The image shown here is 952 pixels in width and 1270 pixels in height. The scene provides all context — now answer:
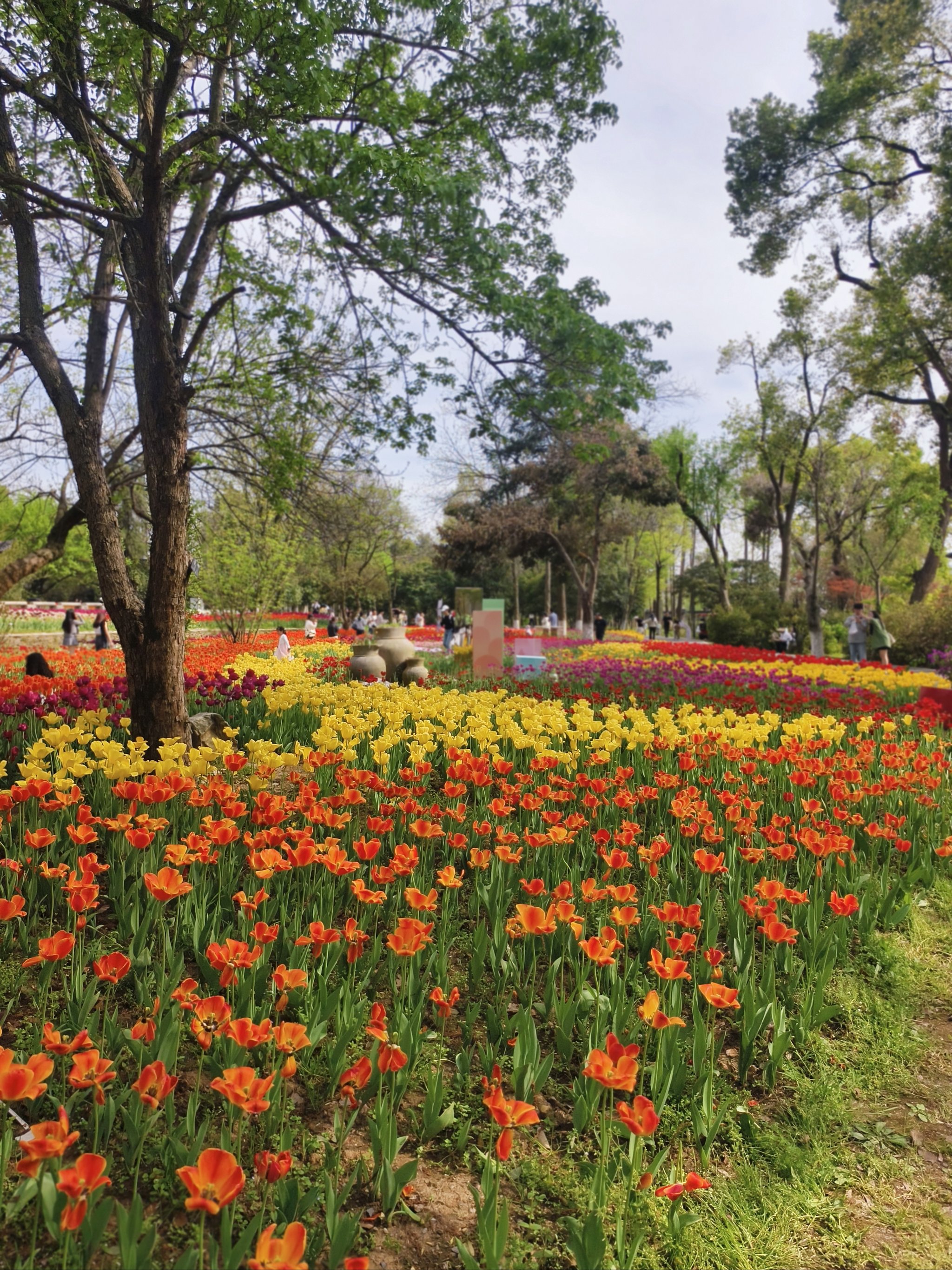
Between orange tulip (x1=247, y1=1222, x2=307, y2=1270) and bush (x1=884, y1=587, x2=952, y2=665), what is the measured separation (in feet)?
68.5

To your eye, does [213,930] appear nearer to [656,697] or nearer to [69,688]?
[69,688]

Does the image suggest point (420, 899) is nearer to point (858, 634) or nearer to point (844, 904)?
point (844, 904)

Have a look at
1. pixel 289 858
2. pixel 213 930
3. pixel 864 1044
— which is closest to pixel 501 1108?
pixel 213 930

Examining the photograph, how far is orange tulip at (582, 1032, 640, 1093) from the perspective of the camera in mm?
1654

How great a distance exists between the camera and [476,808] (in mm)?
4176

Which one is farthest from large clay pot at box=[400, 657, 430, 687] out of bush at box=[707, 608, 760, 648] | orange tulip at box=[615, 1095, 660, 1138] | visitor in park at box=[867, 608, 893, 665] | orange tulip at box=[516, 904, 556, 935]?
bush at box=[707, 608, 760, 648]

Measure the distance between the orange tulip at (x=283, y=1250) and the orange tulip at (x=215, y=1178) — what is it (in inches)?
4.0

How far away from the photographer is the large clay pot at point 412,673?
→ 10.4m

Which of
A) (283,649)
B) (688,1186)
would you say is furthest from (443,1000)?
(283,649)

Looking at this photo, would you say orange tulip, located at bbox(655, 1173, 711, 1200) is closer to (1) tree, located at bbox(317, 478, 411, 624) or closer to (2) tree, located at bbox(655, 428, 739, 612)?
(1) tree, located at bbox(317, 478, 411, 624)

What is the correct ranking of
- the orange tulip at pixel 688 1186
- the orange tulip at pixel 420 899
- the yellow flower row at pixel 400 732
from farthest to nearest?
the yellow flower row at pixel 400 732
the orange tulip at pixel 420 899
the orange tulip at pixel 688 1186

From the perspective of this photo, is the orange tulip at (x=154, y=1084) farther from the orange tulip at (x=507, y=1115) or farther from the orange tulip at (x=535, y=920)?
the orange tulip at (x=535, y=920)

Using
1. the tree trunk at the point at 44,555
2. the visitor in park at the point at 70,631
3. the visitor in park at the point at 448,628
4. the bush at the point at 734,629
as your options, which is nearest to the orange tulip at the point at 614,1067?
the tree trunk at the point at 44,555

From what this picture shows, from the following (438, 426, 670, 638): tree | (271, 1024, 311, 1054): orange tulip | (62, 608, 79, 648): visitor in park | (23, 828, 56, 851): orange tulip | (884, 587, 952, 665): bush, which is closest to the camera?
(271, 1024, 311, 1054): orange tulip
